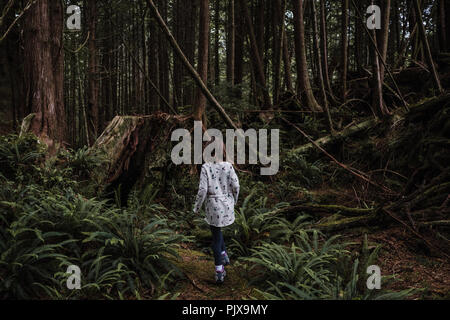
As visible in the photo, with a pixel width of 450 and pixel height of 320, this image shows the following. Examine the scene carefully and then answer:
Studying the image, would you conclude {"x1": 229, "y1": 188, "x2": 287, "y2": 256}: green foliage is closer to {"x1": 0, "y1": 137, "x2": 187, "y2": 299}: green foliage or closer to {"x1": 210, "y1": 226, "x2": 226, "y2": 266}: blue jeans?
{"x1": 210, "y1": 226, "x2": 226, "y2": 266}: blue jeans

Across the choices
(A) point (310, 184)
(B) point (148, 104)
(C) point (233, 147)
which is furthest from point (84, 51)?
(A) point (310, 184)

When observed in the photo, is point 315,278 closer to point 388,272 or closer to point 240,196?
point 388,272

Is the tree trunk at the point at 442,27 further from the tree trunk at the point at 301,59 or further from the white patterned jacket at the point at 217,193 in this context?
the white patterned jacket at the point at 217,193

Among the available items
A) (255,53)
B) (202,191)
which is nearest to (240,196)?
(202,191)

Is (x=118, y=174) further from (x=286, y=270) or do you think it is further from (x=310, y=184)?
(x=310, y=184)

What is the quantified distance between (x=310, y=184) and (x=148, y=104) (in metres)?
11.6

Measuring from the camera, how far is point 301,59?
388 inches

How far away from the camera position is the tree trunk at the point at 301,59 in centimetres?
942

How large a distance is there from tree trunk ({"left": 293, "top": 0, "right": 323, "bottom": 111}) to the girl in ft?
22.6

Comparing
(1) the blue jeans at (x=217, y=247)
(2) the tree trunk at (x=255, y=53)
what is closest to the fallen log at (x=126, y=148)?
(1) the blue jeans at (x=217, y=247)

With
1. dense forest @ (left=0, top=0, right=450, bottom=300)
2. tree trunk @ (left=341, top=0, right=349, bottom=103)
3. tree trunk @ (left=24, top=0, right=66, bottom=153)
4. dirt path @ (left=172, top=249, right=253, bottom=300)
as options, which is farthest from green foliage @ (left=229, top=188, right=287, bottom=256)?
tree trunk @ (left=341, top=0, right=349, bottom=103)

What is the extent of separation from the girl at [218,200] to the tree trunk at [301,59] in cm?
687

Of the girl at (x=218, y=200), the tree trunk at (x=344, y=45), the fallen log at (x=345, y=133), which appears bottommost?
the girl at (x=218, y=200)
